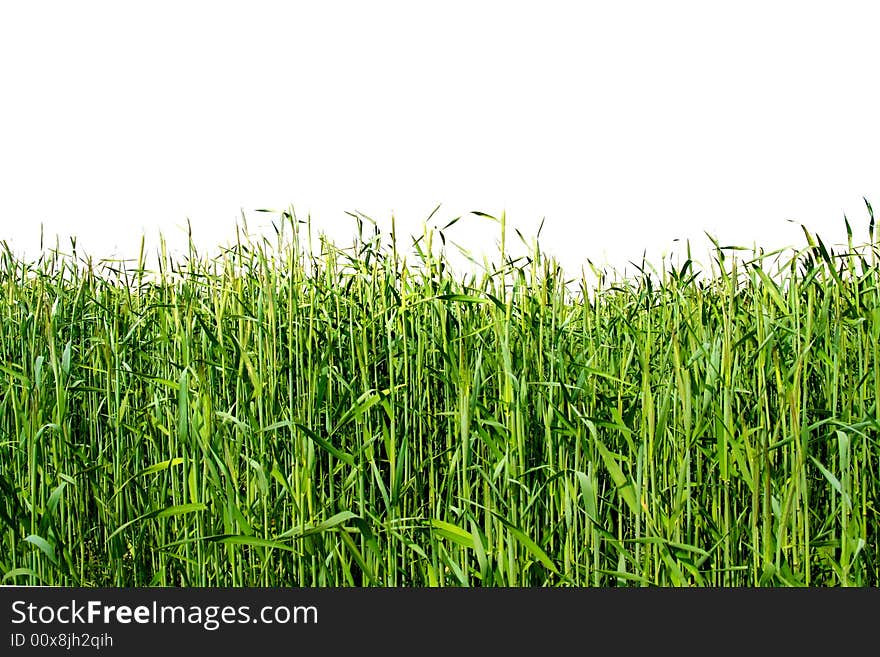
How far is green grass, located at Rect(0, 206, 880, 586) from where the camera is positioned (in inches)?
94.2

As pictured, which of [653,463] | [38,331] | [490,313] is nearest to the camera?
[653,463]

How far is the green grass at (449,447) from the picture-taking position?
239cm

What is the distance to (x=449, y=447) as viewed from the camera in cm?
260

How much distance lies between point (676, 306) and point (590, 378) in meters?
0.36

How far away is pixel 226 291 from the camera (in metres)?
2.73

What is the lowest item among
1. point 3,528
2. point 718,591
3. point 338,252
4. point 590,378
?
point 718,591

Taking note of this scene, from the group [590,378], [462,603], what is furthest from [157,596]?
[590,378]

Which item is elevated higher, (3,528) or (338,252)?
(338,252)

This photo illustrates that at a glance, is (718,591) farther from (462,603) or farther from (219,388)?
(219,388)

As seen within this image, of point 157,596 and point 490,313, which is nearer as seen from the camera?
point 157,596

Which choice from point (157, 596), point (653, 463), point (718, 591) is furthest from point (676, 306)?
point (157, 596)

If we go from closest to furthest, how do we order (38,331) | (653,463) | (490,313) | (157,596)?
(653,463) → (157,596) → (490,313) → (38,331)

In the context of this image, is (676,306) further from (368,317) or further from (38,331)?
(38,331)

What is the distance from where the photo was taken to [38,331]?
9.82 ft
